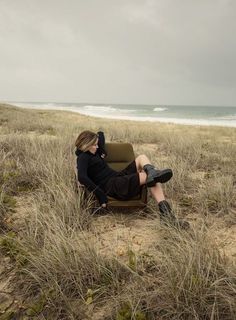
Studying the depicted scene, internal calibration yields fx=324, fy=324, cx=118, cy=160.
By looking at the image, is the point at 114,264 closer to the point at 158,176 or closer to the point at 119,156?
the point at 158,176

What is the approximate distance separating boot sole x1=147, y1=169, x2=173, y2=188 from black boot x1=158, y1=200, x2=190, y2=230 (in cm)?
25

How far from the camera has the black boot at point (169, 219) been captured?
327cm

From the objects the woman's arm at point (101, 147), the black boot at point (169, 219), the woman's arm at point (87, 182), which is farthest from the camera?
the woman's arm at point (101, 147)

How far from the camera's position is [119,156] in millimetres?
4832

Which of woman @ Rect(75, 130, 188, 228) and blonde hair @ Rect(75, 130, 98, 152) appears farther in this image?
blonde hair @ Rect(75, 130, 98, 152)

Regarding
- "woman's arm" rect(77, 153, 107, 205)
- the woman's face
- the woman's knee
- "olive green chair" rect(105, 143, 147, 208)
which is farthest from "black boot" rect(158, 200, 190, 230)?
"olive green chair" rect(105, 143, 147, 208)

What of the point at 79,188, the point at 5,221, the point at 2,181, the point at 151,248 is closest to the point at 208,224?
the point at 151,248

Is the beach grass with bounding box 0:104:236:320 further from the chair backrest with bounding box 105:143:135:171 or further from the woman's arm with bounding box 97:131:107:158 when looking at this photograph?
the chair backrest with bounding box 105:143:135:171

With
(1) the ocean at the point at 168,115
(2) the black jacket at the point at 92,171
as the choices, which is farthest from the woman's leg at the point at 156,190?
(1) the ocean at the point at 168,115

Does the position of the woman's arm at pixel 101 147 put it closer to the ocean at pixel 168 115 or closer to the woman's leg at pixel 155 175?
the woman's leg at pixel 155 175

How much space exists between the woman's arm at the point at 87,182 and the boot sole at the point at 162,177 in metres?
0.56

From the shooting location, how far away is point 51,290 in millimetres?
2391

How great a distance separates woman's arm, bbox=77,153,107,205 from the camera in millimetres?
3799

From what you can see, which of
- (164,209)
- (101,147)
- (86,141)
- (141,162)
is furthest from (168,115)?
(164,209)
